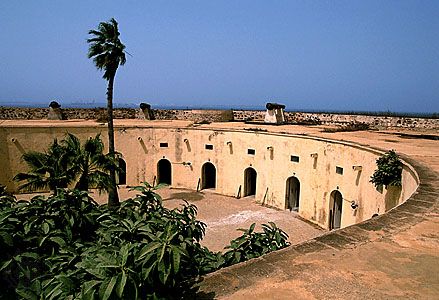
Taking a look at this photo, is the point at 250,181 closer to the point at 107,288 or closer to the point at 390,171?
the point at 390,171

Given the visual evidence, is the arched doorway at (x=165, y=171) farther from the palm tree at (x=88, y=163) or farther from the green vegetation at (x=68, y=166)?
the green vegetation at (x=68, y=166)

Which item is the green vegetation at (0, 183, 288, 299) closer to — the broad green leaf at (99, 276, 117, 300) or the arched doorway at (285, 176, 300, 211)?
the broad green leaf at (99, 276, 117, 300)

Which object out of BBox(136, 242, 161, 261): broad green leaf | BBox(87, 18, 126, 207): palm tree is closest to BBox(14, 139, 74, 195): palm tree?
BBox(87, 18, 126, 207): palm tree

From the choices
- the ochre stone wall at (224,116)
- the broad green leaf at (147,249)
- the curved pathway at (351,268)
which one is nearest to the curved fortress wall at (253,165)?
the curved pathway at (351,268)

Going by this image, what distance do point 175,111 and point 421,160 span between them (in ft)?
71.1

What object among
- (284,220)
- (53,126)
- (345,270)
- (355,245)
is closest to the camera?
(345,270)

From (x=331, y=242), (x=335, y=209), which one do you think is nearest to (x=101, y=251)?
(x=331, y=242)

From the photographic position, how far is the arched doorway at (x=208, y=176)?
20078 mm

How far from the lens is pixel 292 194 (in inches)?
653

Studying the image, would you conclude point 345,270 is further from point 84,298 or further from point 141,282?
point 84,298

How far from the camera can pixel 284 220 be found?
14.9 metres

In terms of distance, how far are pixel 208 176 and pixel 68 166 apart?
1118 cm

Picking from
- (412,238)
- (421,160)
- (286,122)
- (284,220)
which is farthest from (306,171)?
(412,238)

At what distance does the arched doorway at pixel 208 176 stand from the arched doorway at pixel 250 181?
9.25 feet
